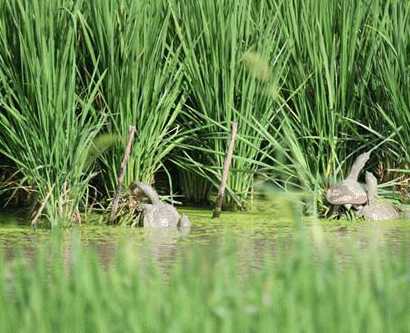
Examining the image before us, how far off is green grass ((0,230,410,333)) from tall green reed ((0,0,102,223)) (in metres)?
3.01

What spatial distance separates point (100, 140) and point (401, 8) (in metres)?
2.00

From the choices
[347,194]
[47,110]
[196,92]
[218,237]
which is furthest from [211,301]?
[196,92]

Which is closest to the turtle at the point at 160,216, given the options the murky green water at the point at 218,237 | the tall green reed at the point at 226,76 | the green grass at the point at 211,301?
the murky green water at the point at 218,237

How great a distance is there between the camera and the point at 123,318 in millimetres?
3875

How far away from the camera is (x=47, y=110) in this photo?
293 inches

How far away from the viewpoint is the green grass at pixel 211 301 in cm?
380

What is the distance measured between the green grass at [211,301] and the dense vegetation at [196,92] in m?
3.14

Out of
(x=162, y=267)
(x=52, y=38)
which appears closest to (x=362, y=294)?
(x=162, y=267)

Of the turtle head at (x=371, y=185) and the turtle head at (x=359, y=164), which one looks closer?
the turtle head at (x=371, y=185)

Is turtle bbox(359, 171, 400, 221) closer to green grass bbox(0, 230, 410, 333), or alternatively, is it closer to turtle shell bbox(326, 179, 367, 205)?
turtle shell bbox(326, 179, 367, 205)

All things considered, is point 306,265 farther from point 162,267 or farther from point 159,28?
point 159,28

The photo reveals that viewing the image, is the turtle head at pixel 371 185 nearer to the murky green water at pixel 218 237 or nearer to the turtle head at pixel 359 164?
the turtle head at pixel 359 164

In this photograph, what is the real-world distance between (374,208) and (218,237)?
1.14 metres

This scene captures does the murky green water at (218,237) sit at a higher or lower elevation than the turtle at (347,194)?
lower
